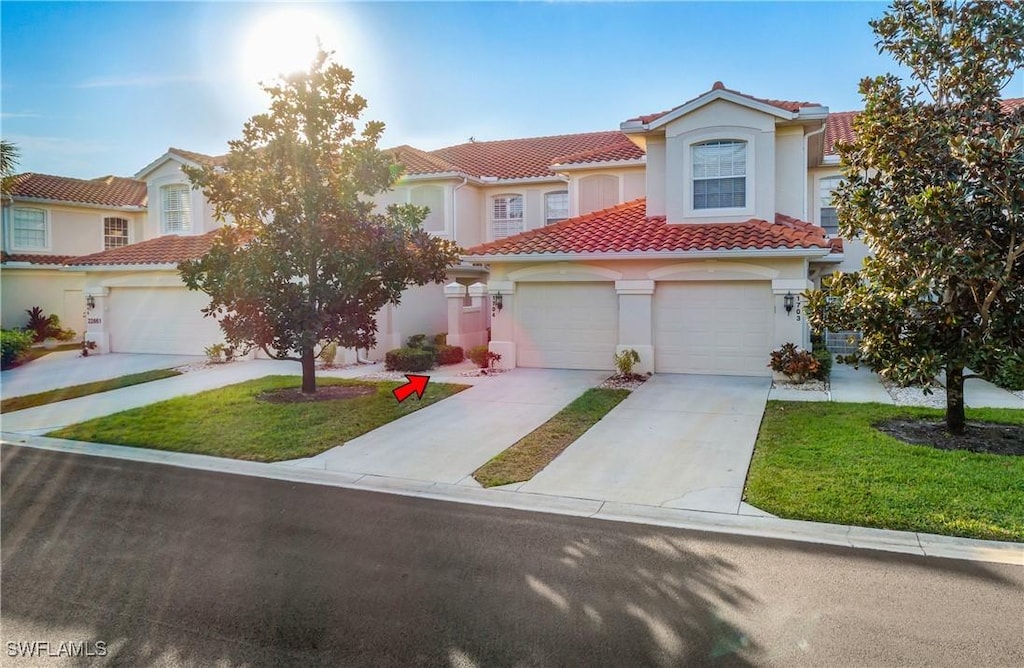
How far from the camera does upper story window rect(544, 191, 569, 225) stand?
22.1 m

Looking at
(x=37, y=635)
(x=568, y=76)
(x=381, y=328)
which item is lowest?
(x=37, y=635)

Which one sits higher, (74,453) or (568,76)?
(568,76)

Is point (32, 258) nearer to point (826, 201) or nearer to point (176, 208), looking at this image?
point (176, 208)

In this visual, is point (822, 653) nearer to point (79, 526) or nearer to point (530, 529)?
point (530, 529)

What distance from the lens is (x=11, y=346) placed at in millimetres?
19797

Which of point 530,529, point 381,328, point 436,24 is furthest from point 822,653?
point 381,328

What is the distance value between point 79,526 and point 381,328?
1268cm

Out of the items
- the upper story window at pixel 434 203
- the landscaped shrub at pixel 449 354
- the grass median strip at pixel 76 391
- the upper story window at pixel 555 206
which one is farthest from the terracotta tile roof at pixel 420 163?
the grass median strip at pixel 76 391

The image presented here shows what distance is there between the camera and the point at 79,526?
268 inches

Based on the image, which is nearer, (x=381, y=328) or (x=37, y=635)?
(x=37, y=635)

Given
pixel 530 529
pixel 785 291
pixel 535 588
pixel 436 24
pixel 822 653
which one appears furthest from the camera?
pixel 785 291

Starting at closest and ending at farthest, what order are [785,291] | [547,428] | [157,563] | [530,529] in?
[157,563] < [530,529] < [547,428] < [785,291]

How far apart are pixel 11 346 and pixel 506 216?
16211 mm

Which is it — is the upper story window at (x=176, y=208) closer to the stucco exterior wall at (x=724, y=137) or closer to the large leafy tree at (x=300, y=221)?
the large leafy tree at (x=300, y=221)
